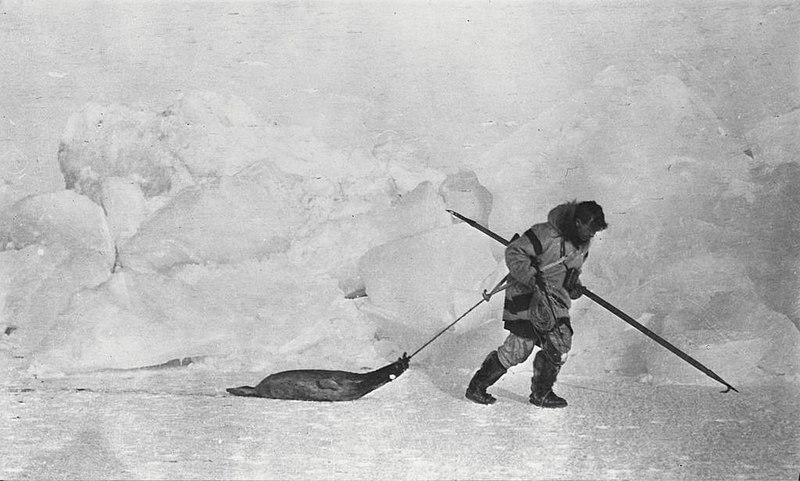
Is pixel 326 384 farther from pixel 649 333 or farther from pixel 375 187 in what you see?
pixel 649 333

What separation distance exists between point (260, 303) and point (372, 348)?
20.6 inches

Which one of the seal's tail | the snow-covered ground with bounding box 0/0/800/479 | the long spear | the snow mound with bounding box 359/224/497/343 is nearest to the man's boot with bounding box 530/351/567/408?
the snow-covered ground with bounding box 0/0/800/479

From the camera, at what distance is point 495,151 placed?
369cm

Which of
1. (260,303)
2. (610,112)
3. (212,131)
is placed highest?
(610,112)

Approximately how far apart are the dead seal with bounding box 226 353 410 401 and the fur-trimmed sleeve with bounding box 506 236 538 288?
24.6 inches

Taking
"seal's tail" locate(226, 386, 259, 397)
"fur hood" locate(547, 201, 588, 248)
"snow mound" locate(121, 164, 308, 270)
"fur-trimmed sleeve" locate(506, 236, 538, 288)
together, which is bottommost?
"seal's tail" locate(226, 386, 259, 397)

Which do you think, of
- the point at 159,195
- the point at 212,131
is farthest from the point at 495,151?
the point at 159,195

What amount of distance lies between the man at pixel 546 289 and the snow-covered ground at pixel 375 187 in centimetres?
24

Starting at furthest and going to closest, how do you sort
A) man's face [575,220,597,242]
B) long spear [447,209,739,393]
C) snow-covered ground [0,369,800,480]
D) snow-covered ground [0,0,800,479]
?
snow-covered ground [0,0,800,479], long spear [447,209,739,393], man's face [575,220,597,242], snow-covered ground [0,369,800,480]

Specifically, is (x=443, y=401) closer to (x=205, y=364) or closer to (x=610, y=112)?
(x=205, y=364)

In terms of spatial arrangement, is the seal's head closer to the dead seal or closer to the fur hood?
the dead seal

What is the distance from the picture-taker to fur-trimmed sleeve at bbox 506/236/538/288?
312cm

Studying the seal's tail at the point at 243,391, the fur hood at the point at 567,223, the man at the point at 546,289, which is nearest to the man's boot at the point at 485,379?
the man at the point at 546,289

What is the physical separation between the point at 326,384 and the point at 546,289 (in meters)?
0.98
